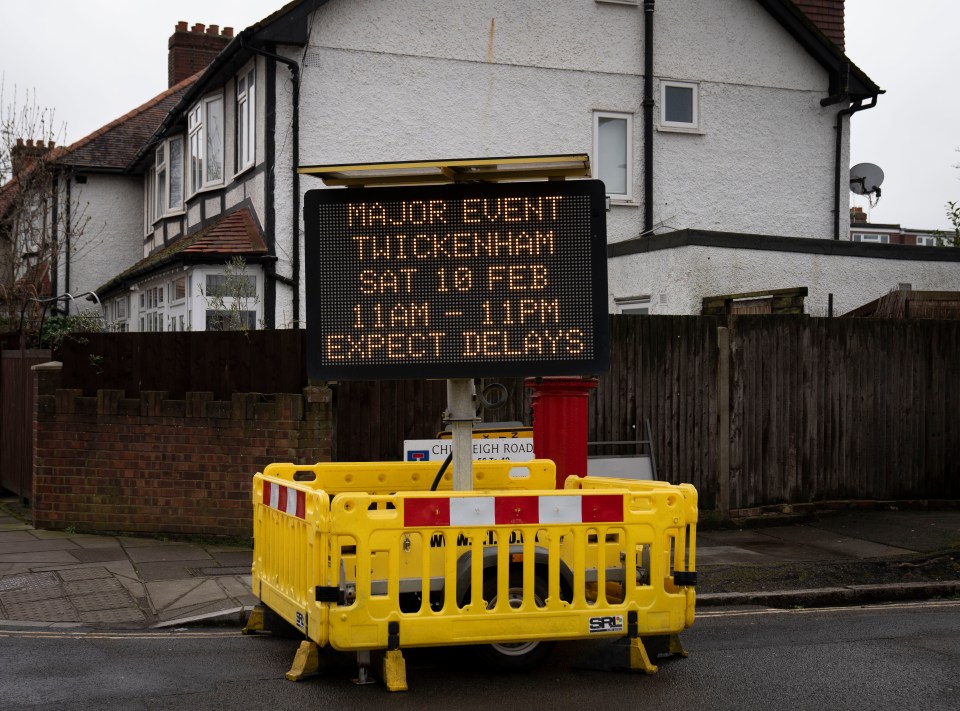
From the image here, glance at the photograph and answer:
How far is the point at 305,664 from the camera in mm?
5969

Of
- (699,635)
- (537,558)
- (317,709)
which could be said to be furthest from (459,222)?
(699,635)

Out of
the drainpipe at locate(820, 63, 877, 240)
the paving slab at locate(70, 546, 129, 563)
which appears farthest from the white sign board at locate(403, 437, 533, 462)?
the drainpipe at locate(820, 63, 877, 240)

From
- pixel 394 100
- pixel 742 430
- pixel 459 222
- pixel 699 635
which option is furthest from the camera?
pixel 394 100

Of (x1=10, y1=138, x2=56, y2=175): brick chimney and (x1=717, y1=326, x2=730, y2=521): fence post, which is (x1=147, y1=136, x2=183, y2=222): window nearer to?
(x1=10, y1=138, x2=56, y2=175): brick chimney

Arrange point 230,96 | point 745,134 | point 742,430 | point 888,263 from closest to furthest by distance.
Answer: point 742,430, point 888,263, point 230,96, point 745,134

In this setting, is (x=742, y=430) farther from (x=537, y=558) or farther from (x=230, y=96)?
(x=230, y=96)

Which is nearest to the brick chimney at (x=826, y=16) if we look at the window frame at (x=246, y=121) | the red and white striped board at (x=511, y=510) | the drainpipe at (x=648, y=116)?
the drainpipe at (x=648, y=116)

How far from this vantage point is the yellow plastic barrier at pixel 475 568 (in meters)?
5.75

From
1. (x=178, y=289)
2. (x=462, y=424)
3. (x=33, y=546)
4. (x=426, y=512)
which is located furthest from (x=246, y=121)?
(x=426, y=512)

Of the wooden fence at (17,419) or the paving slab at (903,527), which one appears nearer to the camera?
the paving slab at (903,527)

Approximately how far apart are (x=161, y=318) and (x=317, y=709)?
50.6 feet

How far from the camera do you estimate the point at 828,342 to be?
12.3 metres

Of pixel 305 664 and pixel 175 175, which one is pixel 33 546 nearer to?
pixel 305 664

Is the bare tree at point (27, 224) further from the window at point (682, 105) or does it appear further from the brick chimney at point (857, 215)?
the brick chimney at point (857, 215)
